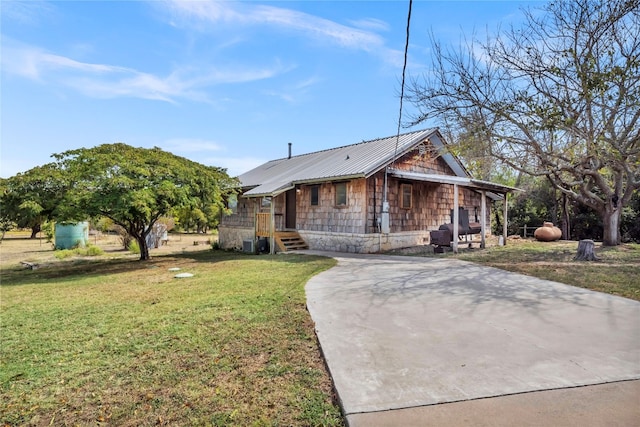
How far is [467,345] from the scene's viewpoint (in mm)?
3742

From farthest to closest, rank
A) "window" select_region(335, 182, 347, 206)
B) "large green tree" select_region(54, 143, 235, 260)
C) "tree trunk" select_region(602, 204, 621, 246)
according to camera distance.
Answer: "window" select_region(335, 182, 347, 206)
"tree trunk" select_region(602, 204, 621, 246)
"large green tree" select_region(54, 143, 235, 260)

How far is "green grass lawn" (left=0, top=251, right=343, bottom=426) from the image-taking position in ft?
8.82

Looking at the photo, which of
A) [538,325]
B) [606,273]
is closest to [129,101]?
[538,325]

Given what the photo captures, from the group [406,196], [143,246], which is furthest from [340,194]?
[143,246]

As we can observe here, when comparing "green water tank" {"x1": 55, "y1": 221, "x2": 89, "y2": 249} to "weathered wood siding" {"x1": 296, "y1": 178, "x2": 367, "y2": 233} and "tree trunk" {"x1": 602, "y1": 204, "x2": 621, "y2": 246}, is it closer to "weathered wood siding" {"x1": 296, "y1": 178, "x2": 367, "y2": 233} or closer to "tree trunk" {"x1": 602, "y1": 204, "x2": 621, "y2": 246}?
"weathered wood siding" {"x1": 296, "y1": 178, "x2": 367, "y2": 233}

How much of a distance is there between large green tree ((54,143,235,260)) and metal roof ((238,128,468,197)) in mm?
3422

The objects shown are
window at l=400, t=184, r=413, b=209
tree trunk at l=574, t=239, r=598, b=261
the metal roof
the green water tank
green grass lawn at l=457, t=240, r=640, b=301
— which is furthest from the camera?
the green water tank

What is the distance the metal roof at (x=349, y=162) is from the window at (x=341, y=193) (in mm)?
601

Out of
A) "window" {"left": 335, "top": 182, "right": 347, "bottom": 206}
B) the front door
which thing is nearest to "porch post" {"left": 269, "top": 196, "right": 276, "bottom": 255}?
the front door

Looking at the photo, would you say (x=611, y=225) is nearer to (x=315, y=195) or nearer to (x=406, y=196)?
(x=406, y=196)

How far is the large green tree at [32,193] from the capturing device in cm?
979

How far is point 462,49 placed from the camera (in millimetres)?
11234

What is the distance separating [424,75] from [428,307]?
8811 mm

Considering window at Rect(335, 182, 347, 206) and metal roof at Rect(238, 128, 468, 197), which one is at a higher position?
metal roof at Rect(238, 128, 468, 197)
